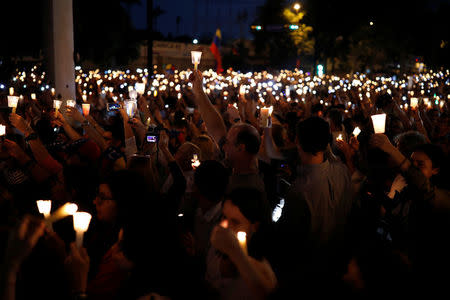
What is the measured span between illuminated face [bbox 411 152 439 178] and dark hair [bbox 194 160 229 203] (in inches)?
57.7

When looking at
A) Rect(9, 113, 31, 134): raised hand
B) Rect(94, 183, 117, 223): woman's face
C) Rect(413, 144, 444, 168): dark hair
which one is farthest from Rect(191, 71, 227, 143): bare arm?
Rect(9, 113, 31, 134): raised hand

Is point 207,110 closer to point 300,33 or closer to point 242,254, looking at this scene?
point 242,254

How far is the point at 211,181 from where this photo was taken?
379 centimetres

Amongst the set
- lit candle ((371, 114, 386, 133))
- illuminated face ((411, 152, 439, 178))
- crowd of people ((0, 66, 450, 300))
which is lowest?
crowd of people ((0, 66, 450, 300))

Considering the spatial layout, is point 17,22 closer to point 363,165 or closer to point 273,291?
point 363,165

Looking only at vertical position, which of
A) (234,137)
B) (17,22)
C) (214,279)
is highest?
(17,22)

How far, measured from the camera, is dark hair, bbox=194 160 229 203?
3.79 metres

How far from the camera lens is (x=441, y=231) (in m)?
3.54

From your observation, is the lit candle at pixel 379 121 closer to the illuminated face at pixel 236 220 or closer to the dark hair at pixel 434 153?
the dark hair at pixel 434 153

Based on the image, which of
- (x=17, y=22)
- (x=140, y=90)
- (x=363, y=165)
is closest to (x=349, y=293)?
(x=363, y=165)

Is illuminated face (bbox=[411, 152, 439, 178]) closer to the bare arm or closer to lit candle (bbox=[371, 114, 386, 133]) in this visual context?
lit candle (bbox=[371, 114, 386, 133])

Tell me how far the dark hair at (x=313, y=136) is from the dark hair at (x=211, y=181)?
1.95 ft

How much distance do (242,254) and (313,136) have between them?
1.47 metres

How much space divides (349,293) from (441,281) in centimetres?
71
